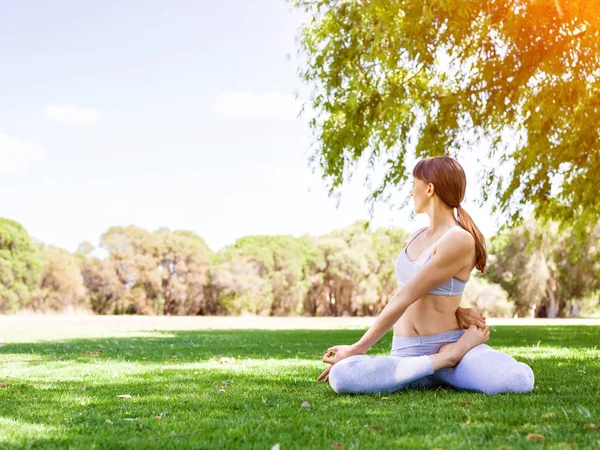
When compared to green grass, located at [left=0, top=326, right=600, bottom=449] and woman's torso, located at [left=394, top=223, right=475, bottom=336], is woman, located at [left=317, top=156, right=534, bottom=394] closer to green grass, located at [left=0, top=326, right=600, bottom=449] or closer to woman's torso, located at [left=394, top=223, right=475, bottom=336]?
woman's torso, located at [left=394, top=223, right=475, bottom=336]

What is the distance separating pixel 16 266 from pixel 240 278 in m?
21.8

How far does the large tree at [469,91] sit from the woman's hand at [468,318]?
7417mm

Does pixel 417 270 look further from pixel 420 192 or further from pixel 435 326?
pixel 420 192

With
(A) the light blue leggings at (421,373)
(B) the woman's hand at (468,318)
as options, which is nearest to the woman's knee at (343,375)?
(A) the light blue leggings at (421,373)

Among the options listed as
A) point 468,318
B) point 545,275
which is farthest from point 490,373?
point 545,275

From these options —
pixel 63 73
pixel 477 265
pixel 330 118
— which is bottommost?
pixel 477 265

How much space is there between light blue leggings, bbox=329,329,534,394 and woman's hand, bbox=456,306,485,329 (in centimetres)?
20

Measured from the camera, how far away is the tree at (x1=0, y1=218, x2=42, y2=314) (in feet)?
179

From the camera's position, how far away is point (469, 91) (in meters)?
13.0

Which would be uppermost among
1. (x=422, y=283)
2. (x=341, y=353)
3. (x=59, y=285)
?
(x=422, y=283)

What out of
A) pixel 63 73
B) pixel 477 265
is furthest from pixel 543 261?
pixel 63 73

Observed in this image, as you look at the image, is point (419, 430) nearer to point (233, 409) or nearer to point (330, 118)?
point (233, 409)

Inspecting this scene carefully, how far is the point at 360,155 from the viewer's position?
46.7 ft

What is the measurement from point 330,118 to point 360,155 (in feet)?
3.87
